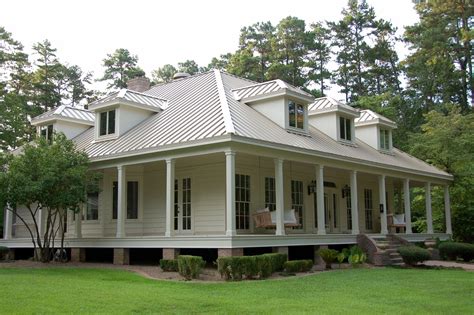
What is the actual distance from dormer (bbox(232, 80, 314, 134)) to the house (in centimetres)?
4

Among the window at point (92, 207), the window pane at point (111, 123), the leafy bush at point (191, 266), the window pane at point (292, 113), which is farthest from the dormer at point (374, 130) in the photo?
the leafy bush at point (191, 266)

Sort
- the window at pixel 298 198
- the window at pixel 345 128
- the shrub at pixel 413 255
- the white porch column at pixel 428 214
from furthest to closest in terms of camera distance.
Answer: the white porch column at pixel 428 214
the window at pixel 345 128
the window at pixel 298 198
the shrub at pixel 413 255

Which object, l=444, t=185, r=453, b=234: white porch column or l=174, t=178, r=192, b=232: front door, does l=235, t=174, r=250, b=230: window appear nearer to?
l=174, t=178, r=192, b=232: front door

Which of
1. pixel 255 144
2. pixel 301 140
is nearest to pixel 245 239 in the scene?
pixel 255 144

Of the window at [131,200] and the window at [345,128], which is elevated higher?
the window at [345,128]

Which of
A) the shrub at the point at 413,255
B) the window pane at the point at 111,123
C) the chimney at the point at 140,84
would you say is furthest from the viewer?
the chimney at the point at 140,84

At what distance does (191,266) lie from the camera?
13914mm

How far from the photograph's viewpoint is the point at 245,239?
1518 cm

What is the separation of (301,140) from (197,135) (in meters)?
4.57

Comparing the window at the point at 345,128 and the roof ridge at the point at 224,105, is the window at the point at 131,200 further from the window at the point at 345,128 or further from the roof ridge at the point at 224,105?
the window at the point at 345,128

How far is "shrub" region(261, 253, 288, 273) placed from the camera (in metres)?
14.6

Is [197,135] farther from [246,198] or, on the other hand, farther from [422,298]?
[422,298]

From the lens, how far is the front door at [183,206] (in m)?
19.2

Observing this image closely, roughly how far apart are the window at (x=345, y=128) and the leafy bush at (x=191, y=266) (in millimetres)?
11662
